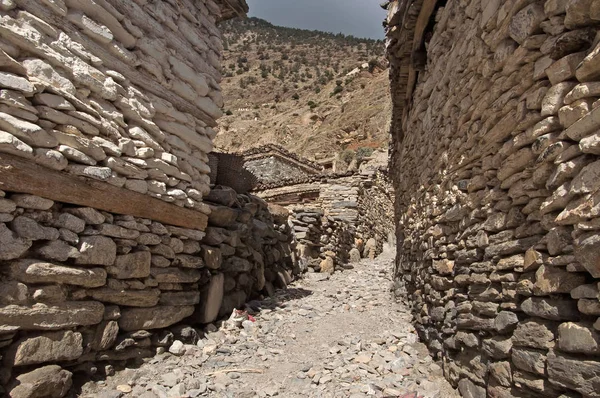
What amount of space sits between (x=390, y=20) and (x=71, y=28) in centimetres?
396

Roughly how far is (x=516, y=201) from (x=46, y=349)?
3290mm

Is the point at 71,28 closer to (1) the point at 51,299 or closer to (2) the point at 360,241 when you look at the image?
(1) the point at 51,299

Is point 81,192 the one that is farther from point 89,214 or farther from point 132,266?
point 132,266

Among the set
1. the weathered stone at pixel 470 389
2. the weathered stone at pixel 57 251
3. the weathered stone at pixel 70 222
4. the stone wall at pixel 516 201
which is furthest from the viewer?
the weathered stone at pixel 70 222

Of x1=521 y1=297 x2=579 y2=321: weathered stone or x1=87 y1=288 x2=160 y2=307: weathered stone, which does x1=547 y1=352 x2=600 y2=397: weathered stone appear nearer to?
x1=521 y1=297 x2=579 y2=321: weathered stone

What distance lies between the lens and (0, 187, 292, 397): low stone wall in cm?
248

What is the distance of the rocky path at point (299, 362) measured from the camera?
9.68 feet

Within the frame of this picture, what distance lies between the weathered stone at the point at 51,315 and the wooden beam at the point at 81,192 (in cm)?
79

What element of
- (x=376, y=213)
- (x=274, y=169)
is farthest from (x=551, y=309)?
(x=274, y=169)

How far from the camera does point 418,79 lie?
5.03m

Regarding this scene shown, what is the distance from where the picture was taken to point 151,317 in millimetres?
3492

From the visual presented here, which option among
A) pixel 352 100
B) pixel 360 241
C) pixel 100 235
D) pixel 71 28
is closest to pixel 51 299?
pixel 100 235

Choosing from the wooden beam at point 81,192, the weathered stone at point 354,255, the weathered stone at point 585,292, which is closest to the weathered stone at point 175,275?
the wooden beam at point 81,192

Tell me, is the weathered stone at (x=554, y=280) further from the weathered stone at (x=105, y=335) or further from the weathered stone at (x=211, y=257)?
the weathered stone at (x=211, y=257)
